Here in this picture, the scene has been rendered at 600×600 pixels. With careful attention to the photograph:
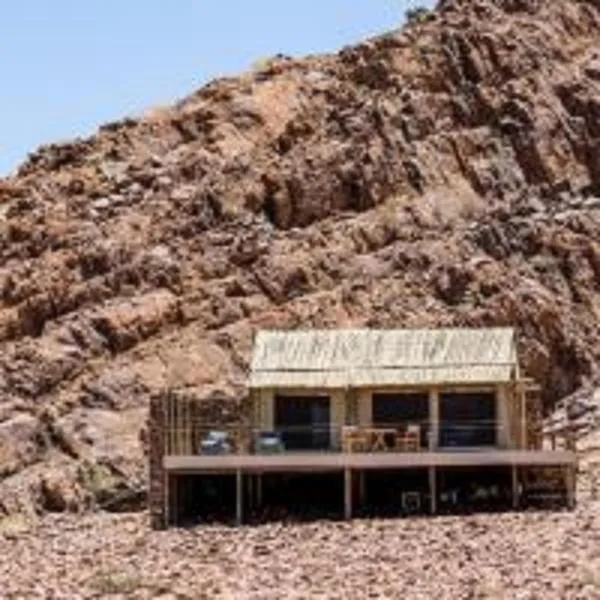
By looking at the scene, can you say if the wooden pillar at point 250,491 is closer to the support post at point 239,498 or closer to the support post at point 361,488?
the support post at point 239,498

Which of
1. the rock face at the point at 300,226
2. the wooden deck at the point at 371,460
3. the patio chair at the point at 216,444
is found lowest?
the wooden deck at the point at 371,460

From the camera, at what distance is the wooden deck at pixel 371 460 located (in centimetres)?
4991

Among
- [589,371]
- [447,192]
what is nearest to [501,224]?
[447,192]

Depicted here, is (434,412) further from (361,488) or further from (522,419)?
(361,488)

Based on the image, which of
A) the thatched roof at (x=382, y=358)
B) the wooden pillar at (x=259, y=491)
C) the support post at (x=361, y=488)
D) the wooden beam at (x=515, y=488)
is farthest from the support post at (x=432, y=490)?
the wooden pillar at (x=259, y=491)

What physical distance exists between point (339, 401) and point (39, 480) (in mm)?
13042

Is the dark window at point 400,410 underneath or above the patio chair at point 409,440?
above

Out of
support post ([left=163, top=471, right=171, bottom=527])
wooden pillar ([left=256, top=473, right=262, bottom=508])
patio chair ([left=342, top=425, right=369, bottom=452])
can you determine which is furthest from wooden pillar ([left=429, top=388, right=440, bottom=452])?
support post ([left=163, top=471, right=171, bottom=527])

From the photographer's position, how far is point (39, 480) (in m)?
60.8

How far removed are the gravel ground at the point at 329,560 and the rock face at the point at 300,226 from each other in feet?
41.8

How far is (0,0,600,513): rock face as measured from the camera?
6681 centimetres

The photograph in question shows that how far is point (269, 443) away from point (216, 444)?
55.8 inches

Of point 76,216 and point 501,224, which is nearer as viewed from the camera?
Result: point 501,224

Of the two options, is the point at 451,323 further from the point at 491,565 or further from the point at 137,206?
the point at 491,565
